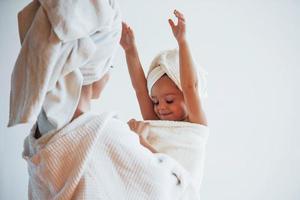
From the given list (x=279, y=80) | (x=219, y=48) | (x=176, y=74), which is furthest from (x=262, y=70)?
(x=176, y=74)

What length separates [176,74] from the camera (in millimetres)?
1069

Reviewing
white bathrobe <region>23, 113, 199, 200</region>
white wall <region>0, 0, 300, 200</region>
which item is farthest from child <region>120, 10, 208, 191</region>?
white wall <region>0, 0, 300, 200</region>

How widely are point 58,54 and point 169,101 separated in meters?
0.57

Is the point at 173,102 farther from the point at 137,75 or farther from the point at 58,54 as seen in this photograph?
the point at 58,54

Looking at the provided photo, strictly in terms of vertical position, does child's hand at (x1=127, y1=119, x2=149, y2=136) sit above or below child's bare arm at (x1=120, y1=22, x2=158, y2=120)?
below

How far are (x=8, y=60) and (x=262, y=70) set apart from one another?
4.19 ft

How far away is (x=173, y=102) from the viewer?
43.9 inches

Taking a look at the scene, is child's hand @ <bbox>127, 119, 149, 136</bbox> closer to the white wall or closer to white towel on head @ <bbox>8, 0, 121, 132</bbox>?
white towel on head @ <bbox>8, 0, 121, 132</bbox>

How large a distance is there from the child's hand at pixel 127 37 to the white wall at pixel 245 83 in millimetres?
526

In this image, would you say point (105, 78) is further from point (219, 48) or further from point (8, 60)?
point (219, 48)

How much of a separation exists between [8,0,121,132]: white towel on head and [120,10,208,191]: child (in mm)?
256

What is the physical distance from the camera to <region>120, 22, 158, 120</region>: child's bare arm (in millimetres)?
1134

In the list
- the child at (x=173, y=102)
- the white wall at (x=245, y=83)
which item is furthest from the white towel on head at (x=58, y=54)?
→ the white wall at (x=245, y=83)

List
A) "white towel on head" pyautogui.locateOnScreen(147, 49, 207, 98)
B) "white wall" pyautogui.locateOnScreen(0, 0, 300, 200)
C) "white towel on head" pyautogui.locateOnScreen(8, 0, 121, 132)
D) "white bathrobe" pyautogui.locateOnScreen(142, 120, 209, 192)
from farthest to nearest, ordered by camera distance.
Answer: "white wall" pyautogui.locateOnScreen(0, 0, 300, 200), "white towel on head" pyautogui.locateOnScreen(147, 49, 207, 98), "white bathrobe" pyautogui.locateOnScreen(142, 120, 209, 192), "white towel on head" pyautogui.locateOnScreen(8, 0, 121, 132)
